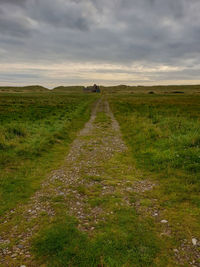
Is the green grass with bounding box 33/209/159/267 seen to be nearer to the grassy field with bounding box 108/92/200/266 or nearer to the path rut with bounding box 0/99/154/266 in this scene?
the path rut with bounding box 0/99/154/266

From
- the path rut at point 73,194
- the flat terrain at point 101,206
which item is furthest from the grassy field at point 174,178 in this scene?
the path rut at point 73,194

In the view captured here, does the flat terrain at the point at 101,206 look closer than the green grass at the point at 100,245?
No

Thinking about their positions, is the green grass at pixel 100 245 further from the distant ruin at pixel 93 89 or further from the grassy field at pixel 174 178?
the distant ruin at pixel 93 89

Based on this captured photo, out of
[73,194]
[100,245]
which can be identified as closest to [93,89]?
[73,194]

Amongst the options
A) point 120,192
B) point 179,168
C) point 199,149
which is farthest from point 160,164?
point 120,192

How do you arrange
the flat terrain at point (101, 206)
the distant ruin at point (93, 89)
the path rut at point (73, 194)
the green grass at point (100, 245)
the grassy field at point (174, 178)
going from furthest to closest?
the distant ruin at point (93, 89) → the grassy field at point (174, 178) → the path rut at point (73, 194) → the flat terrain at point (101, 206) → the green grass at point (100, 245)

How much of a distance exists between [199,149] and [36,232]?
8.61 meters

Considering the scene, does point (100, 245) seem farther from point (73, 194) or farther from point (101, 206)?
point (73, 194)

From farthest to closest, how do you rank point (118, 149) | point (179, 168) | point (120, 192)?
point (118, 149) < point (179, 168) < point (120, 192)

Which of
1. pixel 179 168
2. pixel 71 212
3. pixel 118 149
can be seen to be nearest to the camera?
pixel 71 212

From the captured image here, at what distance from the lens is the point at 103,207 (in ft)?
18.8

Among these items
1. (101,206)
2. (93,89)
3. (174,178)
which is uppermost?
(93,89)

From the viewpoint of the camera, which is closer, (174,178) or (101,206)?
(101,206)

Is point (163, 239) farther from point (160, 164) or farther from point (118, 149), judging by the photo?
point (118, 149)
